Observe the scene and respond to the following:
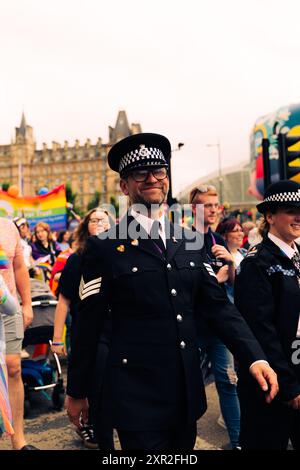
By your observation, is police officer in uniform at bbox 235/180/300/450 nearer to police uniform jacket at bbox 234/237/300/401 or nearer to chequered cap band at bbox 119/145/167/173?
police uniform jacket at bbox 234/237/300/401

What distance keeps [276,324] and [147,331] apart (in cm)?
89

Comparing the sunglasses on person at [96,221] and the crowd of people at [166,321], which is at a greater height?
the sunglasses on person at [96,221]

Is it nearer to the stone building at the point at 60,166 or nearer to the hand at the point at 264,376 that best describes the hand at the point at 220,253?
the hand at the point at 264,376

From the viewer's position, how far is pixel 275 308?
9.95ft

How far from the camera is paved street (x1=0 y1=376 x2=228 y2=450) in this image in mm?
4465

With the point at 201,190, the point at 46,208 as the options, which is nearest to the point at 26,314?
the point at 201,190

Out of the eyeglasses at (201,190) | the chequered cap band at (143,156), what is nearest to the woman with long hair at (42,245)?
the eyeglasses at (201,190)

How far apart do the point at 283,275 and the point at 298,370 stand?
542mm

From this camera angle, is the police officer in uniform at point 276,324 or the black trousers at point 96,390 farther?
the black trousers at point 96,390

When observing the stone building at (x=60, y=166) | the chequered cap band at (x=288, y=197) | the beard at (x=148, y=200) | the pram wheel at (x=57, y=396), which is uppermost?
the stone building at (x=60, y=166)

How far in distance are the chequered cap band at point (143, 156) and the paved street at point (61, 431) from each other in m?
2.67

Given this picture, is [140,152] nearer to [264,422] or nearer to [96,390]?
[96,390]

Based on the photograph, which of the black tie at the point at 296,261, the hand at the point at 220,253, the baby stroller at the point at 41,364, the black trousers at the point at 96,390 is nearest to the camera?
the black trousers at the point at 96,390

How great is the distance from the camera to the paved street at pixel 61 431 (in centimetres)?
446
